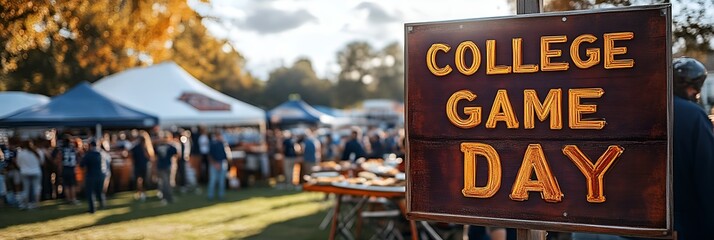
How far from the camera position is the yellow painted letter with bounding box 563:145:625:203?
2.45 metres

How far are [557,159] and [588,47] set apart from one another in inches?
19.7

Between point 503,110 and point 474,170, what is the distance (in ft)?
1.03

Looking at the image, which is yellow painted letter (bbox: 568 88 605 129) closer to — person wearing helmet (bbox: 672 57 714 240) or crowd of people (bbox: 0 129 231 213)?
person wearing helmet (bbox: 672 57 714 240)

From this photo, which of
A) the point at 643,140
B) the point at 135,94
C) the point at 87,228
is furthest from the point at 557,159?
the point at 135,94

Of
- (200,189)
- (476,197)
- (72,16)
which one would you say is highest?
(72,16)

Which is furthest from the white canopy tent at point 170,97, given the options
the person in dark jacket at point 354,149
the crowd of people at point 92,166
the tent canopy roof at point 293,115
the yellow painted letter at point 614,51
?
the yellow painted letter at point 614,51

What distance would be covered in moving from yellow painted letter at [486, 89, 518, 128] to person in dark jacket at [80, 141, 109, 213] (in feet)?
33.3

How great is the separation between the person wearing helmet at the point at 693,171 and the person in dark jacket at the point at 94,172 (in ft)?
33.9

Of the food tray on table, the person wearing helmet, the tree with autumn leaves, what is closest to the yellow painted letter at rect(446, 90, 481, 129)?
the person wearing helmet

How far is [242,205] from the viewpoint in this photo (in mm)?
12195

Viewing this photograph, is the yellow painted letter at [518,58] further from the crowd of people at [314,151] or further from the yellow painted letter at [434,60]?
the crowd of people at [314,151]

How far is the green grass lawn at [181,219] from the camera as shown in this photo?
682cm

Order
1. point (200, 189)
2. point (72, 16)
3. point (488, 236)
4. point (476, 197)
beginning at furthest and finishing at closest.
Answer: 1. point (200, 189)
2. point (488, 236)
3. point (72, 16)
4. point (476, 197)

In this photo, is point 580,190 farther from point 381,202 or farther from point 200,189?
point 200,189
